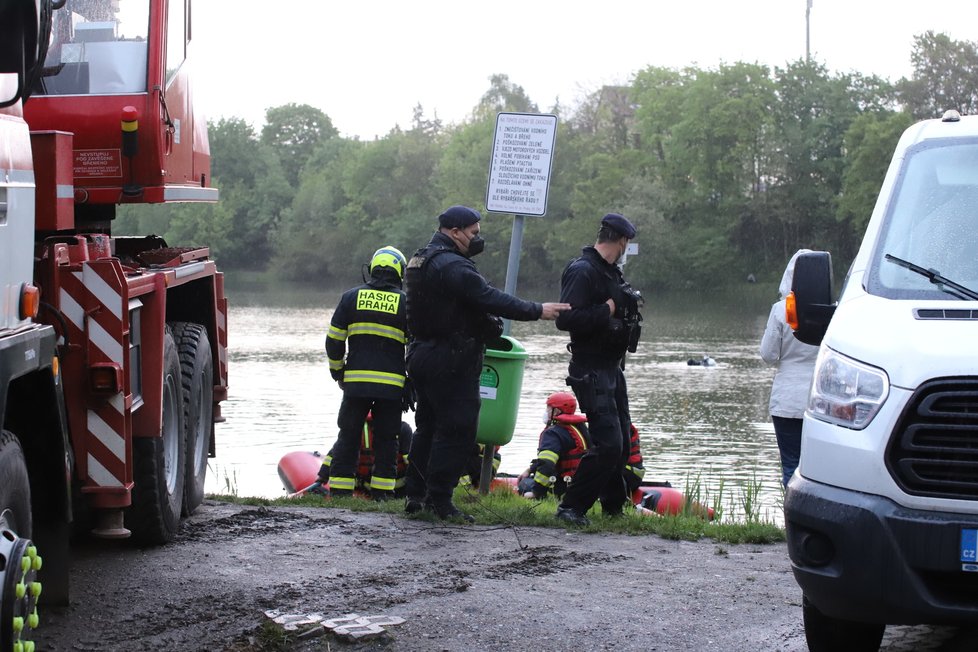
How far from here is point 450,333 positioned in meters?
8.47

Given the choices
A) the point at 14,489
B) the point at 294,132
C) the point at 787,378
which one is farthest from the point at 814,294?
the point at 294,132

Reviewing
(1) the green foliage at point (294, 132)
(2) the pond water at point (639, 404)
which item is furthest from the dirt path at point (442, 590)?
(1) the green foliage at point (294, 132)

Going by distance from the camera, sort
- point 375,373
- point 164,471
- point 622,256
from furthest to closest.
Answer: point 375,373
point 622,256
point 164,471

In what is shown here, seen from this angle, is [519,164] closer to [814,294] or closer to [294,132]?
[814,294]

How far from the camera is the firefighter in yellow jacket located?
32.6 ft

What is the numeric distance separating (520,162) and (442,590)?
459cm

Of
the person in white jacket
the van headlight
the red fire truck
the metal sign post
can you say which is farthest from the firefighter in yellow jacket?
the van headlight

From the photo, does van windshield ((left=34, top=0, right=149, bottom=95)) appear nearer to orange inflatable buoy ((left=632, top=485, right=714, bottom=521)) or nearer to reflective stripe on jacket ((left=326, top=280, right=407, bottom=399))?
reflective stripe on jacket ((left=326, top=280, right=407, bottom=399))

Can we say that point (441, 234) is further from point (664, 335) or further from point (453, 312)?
point (664, 335)

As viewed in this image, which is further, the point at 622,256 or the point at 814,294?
the point at 622,256

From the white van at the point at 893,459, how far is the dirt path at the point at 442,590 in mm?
977

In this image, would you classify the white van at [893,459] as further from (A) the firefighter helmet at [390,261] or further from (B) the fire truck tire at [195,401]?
(A) the firefighter helmet at [390,261]

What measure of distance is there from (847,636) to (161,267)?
4.26m

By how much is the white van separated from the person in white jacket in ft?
13.3
